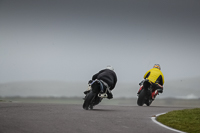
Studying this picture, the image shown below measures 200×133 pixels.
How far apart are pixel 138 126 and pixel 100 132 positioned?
1.74 m

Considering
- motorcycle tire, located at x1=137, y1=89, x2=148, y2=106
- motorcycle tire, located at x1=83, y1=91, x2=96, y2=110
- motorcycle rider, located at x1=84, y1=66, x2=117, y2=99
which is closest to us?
motorcycle tire, located at x1=83, y1=91, x2=96, y2=110

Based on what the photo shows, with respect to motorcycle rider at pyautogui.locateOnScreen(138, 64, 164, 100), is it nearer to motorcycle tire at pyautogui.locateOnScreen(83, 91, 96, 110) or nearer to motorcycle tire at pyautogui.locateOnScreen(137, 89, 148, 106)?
motorcycle tire at pyautogui.locateOnScreen(137, 89, 148, 106)

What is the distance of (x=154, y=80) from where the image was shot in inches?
816

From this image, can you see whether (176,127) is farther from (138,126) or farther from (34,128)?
(34,128)

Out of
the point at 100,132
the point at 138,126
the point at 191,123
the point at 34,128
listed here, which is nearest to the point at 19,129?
the point at 34,128

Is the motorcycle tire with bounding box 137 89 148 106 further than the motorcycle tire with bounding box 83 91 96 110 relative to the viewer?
Yes

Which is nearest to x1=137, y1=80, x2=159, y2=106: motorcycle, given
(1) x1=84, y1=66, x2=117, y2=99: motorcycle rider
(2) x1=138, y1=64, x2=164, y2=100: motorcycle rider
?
(2) x1=138, y1=64, x2=164, y2=100: motorcycle rider

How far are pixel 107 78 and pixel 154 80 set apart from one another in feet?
14.9

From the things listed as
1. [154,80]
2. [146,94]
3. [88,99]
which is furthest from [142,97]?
[88,99]

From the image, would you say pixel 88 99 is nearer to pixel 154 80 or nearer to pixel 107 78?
pixel 107 78

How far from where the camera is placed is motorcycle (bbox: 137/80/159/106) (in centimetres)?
2061

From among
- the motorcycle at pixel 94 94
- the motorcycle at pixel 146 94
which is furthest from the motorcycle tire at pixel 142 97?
the motorcycle at pixel 94 94

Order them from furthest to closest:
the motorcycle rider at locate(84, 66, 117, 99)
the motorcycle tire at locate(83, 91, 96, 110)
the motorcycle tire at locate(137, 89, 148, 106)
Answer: the motorcycle tire at locate(137, 89, 148, 106) → the motorcycle rider at locate(84, 66, 117, 99) → the motorcycle tire at locate(83, 91, 96, 110)

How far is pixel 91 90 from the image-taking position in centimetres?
1647
